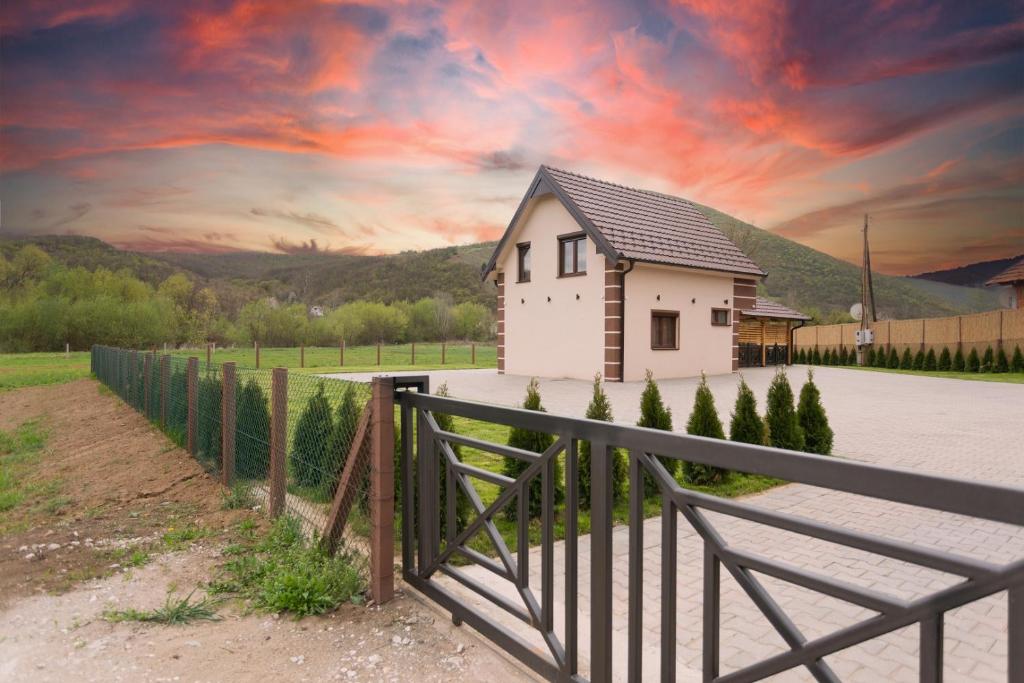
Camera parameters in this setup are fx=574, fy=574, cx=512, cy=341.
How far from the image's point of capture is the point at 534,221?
18172mm

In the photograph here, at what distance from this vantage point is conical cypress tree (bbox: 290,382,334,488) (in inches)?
158

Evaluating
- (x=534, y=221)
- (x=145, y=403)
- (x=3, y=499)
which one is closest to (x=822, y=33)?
(x=534, y=221)

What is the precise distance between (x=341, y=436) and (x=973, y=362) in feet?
84.0

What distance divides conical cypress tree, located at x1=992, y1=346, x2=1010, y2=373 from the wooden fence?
1.10ft

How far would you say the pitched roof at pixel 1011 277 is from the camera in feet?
83.6

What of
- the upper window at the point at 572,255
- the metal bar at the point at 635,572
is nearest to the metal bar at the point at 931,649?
the metal bar at the point at 635,572

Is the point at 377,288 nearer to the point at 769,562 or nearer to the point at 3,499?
the point at 3,499

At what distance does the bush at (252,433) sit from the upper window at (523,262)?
1347 centimetres

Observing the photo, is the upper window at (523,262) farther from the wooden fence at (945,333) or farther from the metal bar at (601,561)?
the wooden fence at (945,333)

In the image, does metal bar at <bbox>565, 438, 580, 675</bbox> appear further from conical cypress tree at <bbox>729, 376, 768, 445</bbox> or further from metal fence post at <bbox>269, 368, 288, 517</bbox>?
conical cypress tree at <bbox>729, 376, 768, 445</bbox>

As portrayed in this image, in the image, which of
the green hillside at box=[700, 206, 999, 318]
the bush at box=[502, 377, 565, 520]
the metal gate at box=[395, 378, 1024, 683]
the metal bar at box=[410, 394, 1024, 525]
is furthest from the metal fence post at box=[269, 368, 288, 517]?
the green hillside at box=[700, 206, 999, 318]

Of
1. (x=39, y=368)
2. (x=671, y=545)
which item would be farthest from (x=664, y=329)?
(x=39, y=368)

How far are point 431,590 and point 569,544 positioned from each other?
1.18 m

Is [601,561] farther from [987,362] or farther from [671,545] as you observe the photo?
[987,362]
